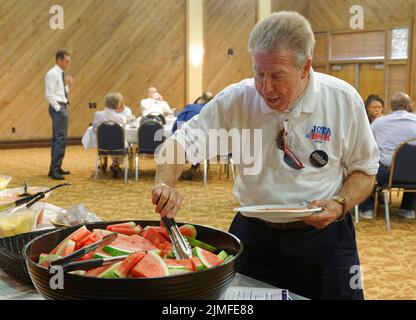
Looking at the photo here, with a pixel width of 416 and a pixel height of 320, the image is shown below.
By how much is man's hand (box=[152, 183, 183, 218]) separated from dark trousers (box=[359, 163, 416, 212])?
13.8 feet

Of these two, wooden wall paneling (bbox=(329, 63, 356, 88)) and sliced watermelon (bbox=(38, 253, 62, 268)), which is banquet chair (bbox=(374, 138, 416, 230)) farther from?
wooden wall paneling (bbox=(329, 63, 356, 88))

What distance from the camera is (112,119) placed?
25.5ft

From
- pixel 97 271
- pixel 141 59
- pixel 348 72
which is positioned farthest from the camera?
pixel 348 72

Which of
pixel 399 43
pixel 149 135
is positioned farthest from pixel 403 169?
pixel 399 43

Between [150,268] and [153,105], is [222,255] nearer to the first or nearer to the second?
[150,268]

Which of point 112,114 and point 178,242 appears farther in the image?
point 112,114

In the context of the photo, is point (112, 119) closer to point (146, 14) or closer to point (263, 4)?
point (146, 14)

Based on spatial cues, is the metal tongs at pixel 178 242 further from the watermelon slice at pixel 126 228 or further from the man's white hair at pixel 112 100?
the man's white hair at pixel 112 100

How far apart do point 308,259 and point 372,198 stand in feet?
13.6

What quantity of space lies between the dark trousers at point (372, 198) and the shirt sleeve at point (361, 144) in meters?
3.72

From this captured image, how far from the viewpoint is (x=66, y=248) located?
4.20 feet

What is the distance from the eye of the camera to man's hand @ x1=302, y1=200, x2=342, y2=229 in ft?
4.90

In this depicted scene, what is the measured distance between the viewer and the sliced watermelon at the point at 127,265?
1100mm

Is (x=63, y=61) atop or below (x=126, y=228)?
atop
